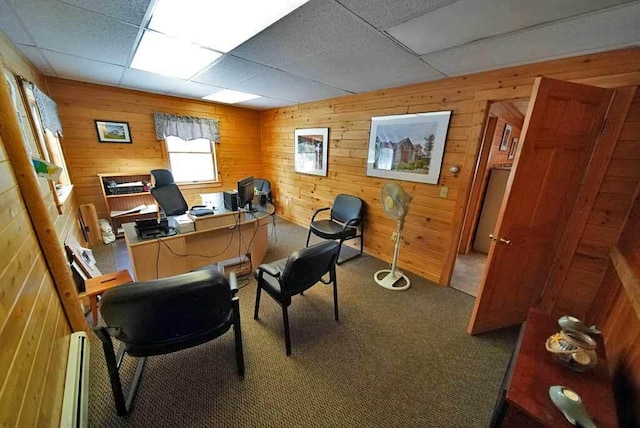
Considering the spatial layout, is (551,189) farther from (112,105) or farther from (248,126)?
(112,105)

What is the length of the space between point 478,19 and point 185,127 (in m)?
4.35

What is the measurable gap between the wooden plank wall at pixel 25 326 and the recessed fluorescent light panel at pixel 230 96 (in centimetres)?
280

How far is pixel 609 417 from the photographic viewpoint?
2.86ft

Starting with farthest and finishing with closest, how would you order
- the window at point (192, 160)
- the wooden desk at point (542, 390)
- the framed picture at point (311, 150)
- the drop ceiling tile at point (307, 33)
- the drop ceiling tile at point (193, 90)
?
the window at point (192, 160), the framed picture at point (311, 150), the drop ceiling tile at point (193, 90), the drop ceiling tile at point (307, 33), the wooden desk at point (542, 390)

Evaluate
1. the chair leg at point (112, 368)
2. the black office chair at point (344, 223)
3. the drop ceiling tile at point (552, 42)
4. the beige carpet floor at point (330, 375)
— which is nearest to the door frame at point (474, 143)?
the drop ceiling tile at point (552, 42)

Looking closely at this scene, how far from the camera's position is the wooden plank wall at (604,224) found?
1.57 meters

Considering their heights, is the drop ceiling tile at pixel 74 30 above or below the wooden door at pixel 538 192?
above

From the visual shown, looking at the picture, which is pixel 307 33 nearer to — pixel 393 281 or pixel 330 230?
pixel 330 230

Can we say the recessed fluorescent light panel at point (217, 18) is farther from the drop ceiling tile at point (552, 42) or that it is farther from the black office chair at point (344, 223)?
the black office chair at point (344, 223)

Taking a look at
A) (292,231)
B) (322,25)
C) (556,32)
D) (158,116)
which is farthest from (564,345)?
(158,116)

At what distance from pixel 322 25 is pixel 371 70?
36.0 inches

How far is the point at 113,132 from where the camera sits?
351 centimetres

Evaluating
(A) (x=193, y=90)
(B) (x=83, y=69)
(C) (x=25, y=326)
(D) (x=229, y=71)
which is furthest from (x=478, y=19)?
(B) (x=83, y=69)

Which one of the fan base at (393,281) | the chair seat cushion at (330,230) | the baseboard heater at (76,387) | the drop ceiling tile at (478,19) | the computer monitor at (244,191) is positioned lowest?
the fan base at (393,281)
